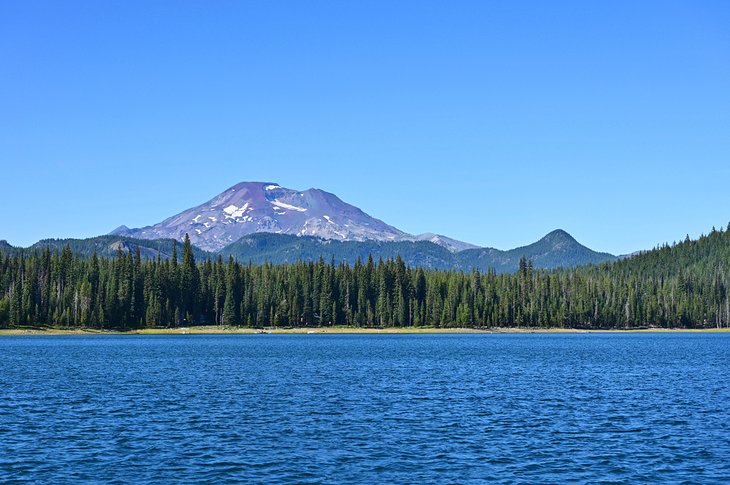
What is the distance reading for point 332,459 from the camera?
3922 centimetres

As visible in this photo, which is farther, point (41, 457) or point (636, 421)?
point (636, 421)

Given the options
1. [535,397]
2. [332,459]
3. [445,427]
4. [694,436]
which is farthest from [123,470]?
[535,397]

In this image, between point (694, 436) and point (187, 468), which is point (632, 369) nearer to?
point (694, 436)

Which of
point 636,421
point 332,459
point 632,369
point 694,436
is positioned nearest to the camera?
point 332,459

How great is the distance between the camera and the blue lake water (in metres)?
36.9

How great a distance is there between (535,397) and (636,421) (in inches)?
518

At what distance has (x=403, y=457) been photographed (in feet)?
130

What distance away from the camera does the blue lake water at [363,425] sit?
36.9 m

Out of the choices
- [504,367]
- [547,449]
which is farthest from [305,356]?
[547,449]

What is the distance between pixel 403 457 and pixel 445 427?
8924mm

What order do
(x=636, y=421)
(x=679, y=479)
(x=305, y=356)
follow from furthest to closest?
(x=305, y=356) < (x=636, y=421) < (x=679, y=479)

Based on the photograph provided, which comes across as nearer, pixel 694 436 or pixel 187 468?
pixel 187 468

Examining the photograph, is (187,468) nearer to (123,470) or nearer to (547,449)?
(123,470)

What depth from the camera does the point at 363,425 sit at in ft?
160
